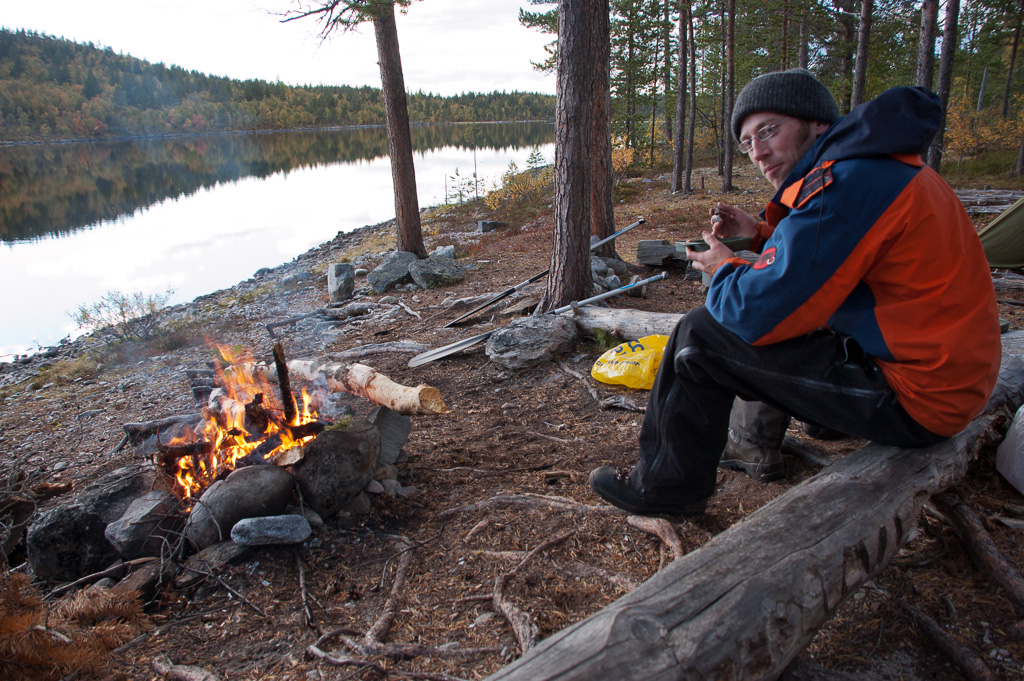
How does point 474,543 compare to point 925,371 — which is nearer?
point 925,371

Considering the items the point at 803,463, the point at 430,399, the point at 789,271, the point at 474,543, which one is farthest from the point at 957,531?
the point at 430,399

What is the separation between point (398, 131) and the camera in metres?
10.4

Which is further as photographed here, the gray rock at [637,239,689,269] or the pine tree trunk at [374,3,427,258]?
the pine tree trunk at [374,3,427,258]

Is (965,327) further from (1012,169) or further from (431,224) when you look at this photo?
(1012,169)

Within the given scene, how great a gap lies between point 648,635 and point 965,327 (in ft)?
4.39

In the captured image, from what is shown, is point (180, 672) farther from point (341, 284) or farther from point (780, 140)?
point (341, 284)

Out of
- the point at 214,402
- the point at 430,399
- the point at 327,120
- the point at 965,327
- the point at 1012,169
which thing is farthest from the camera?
the point at 327,120

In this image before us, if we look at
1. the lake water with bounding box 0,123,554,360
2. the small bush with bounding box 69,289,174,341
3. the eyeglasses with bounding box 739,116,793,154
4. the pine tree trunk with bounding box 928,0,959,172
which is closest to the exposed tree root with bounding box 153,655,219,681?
the eyeglasses with bounding box 739,116,793,154

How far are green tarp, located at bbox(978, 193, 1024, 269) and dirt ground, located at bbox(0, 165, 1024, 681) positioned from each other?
6.23 m

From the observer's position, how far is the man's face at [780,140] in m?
2.20

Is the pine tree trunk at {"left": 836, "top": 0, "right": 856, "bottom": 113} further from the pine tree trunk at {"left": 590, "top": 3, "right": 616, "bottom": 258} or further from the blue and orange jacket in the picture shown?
the blue and orange jacket

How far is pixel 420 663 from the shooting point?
→ 206 centimetres

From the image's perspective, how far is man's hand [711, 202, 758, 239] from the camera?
270 centimetres

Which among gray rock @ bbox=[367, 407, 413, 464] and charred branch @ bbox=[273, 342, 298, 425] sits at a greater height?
charred branch @ bbox=[273, 342, 298, 425]
